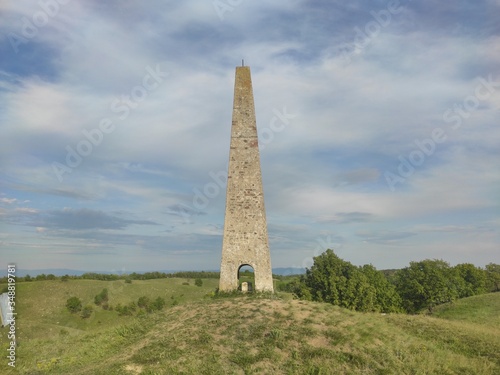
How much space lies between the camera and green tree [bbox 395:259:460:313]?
132 feet

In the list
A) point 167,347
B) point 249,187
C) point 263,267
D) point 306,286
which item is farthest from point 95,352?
point 306,286

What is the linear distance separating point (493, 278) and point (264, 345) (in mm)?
53224

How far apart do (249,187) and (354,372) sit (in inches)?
517

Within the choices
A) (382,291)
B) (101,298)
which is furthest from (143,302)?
(382,291)

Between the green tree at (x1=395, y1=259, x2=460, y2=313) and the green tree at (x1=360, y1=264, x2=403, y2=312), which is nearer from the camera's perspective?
the green tree at (x1=360, y1=264, x2=403, y2=312)

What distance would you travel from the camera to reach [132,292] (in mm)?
53406

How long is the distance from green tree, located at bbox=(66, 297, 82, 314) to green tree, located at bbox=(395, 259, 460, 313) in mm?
38385

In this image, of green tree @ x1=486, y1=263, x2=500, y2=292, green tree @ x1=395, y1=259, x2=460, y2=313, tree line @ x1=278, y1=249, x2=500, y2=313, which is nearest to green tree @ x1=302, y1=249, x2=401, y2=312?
tree line @ x1=278, y1=249, x2=500, y2=313

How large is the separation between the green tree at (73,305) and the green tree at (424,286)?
38.4m

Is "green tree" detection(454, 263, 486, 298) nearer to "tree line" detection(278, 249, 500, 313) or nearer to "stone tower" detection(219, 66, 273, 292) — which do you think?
"tree line" detection(278, 249, 500, 313)

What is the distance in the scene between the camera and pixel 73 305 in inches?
1713

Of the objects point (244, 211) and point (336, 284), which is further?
point (336, 284)

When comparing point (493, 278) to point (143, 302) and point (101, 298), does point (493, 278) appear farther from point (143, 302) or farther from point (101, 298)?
point (101, 298)

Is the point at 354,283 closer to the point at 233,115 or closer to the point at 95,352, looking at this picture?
the point at 233,115
